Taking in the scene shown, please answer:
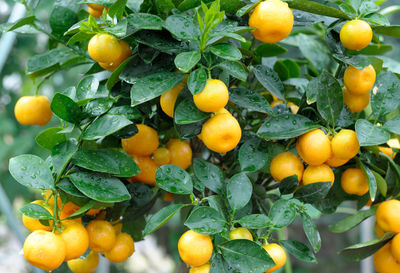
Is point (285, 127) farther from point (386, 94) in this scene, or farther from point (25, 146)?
point (25, 146)

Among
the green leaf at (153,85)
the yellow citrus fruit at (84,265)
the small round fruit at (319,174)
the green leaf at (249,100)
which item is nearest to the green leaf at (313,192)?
the small round fruit at (319,174)

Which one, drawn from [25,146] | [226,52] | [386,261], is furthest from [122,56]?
[25,146]

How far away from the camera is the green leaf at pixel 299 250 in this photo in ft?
1.75

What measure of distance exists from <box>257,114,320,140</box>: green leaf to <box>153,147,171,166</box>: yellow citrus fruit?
0.44 ft

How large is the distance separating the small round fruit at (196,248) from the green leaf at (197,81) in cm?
15

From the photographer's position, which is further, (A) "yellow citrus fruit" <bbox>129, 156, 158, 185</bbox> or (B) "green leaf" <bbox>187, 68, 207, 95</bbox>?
(A) "yellow citrus fruit" <bbox>129, 156, 158, 185</bbox>

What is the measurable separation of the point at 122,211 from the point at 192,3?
0.98ft

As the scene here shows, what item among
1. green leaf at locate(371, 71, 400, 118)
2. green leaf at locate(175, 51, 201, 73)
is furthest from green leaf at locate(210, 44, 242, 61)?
green leaf at locate(371, 71, 400, 118)

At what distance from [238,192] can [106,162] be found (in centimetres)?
16

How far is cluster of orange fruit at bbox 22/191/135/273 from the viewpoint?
456 mm

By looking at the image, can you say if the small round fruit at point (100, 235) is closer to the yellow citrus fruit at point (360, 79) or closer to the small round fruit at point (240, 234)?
the small round fruit at point (240, 234)

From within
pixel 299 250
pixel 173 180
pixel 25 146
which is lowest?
pixel 25 146

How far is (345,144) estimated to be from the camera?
50cm

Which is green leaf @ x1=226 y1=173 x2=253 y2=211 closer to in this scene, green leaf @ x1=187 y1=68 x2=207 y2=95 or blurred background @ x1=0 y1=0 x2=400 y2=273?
green leaf @ x1=187 y1=68 x2=207 y2=95
